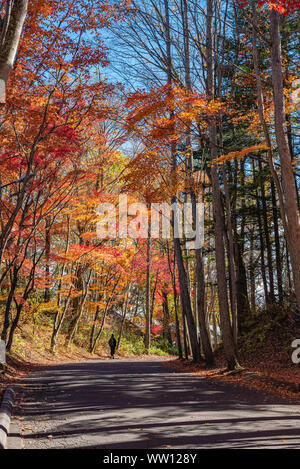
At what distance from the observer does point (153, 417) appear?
5.41m

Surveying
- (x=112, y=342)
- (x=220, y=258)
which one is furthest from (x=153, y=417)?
(x=112, y=342)

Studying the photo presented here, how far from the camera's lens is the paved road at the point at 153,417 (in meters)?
4.14

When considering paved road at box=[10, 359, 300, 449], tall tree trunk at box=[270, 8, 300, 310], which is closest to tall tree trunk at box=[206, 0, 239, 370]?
paved road at box=[10, 359, 300, 449]

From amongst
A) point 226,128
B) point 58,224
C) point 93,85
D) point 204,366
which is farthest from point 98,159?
point 204,366

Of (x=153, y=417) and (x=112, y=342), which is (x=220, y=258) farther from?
(x=112, y=342)

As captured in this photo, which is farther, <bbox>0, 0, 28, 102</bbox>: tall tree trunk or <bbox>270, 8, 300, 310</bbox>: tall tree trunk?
<bbox>270, 8, 300, 310</bbox>: tall tree trunk

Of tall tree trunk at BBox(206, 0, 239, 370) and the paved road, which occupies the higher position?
tall tree trunk at BBox(206, 0, 239, 370)

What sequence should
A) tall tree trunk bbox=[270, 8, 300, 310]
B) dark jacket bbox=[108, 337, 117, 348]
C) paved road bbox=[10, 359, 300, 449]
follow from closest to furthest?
paved road bbox=[10, 359, 300, 449] < tall tree trunk bbox=[270, 8, 300, 310] < dark jacket bbox=[108, 337, 117, 348]

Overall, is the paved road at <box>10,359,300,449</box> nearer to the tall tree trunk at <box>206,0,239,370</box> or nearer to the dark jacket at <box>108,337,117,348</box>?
the tall tree trunk at <box>206,0,239,370</box>

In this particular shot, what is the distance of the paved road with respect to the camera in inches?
163

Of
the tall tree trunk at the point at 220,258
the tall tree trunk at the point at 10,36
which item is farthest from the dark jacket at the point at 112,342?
the tall tree trunk at the point at 10,36

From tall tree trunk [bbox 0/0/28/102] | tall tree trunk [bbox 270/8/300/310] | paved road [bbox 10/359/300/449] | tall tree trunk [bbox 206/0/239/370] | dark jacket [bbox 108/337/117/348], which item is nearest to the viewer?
paved road [bbox 10/359/300/449]

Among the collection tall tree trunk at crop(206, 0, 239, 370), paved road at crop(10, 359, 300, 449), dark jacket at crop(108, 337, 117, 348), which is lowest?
paved road at crop(10, 359, 300, 449)

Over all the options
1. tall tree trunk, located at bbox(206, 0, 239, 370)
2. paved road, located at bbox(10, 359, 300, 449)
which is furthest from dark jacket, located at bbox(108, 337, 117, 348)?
paved road, located at bbox(10, 359, 300, 449)
